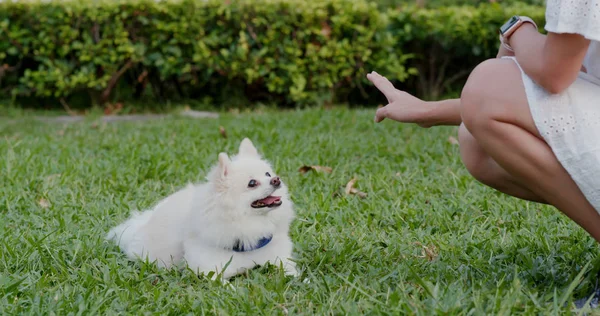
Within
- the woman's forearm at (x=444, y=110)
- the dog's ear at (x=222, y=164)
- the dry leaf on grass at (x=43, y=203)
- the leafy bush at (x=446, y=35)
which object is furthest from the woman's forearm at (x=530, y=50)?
the leafy bush at (x=446, y=35)

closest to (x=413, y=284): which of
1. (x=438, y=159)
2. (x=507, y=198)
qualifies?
(x=507, y=198)

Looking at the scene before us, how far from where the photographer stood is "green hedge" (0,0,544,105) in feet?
22.9

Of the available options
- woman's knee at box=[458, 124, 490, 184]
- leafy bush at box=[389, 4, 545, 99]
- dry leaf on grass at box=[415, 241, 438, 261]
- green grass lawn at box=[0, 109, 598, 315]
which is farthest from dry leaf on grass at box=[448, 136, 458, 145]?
leafy bush at box=[389, 4, 545, 99]

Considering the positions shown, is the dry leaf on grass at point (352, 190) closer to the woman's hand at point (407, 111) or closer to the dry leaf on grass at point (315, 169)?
the dry leaf on grass at point (315, 169)

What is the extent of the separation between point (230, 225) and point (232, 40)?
4834 millimetres

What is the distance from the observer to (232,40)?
7.12 meters

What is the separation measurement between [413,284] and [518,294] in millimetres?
365

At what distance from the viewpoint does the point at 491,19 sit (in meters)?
7.33

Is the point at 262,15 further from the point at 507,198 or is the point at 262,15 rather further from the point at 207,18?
the point at 507,198

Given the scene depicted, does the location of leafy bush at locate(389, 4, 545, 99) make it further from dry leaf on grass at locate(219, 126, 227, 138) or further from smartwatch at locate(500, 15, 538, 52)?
smartwatch at locate(500, 15, 538, 52)

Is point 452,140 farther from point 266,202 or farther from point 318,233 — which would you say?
point 266,202

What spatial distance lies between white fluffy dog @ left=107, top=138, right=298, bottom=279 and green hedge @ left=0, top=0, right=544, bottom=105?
4382 millimetres

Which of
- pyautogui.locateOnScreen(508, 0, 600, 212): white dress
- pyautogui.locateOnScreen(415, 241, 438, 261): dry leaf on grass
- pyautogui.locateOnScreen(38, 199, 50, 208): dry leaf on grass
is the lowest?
pyautogui.locateOnScreen(38, 199, 50, 208): dry leaf on grass

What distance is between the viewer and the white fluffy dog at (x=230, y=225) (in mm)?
2504
